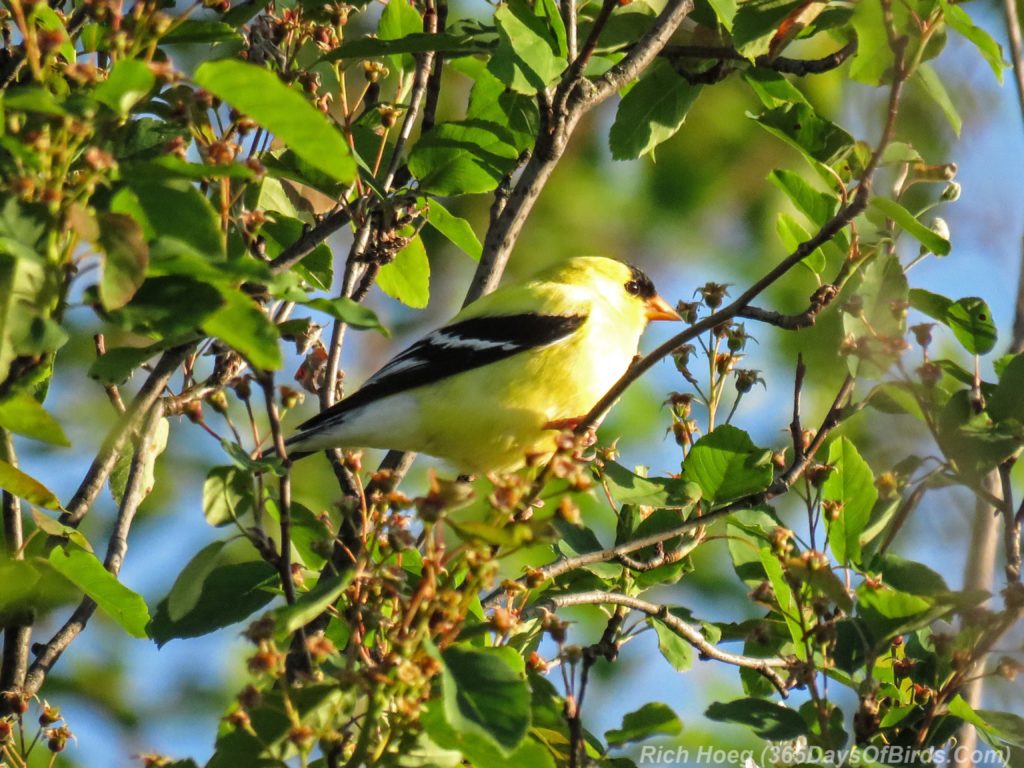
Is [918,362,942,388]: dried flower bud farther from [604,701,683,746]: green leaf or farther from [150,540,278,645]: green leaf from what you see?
[150,540,278,645]: green leaf

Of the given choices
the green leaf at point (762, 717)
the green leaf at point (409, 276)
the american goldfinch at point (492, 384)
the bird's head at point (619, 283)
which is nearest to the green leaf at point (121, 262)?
the green leaf at point (762, 717)

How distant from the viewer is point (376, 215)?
344 centimetres

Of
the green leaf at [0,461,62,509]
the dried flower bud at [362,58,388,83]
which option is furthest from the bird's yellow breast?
the green leaf at [0,461,62,509]

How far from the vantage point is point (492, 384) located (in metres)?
4.14

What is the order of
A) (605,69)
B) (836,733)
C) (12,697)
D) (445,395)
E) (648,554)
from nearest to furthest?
1. (836,733)
2. (12,697)
3. (648,554)
4. (605,69)
5. (445,395)

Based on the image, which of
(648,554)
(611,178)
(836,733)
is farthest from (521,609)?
(611,178)

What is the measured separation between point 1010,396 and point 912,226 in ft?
1.29

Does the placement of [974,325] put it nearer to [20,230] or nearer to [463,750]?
[463,750]

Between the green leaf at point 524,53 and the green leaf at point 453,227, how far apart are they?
63 centimetres

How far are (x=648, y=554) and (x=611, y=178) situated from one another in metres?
5.17

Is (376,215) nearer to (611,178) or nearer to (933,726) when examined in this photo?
(933,726)

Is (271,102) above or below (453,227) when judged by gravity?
below

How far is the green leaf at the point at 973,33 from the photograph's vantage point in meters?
2.38

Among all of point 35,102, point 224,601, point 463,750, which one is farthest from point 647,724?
point 35,102
